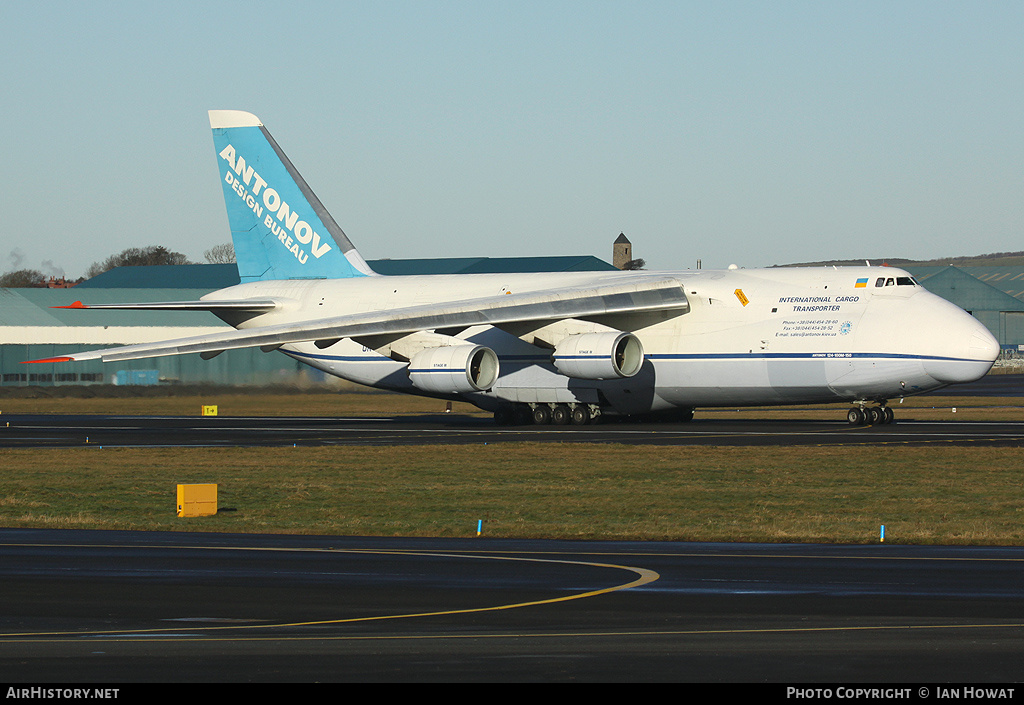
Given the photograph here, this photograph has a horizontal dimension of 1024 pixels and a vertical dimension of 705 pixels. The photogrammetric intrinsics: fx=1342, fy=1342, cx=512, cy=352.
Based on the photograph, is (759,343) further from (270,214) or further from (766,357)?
(270,214)

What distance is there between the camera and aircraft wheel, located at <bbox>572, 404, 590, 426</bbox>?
40469 millimetres

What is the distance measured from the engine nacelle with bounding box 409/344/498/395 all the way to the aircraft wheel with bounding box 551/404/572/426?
2786 millimetres

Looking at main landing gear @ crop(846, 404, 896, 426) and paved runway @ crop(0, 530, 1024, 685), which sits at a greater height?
main landing gear @ crop(846, 404, 896, 426)

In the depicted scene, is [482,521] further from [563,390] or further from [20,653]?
[563,390]

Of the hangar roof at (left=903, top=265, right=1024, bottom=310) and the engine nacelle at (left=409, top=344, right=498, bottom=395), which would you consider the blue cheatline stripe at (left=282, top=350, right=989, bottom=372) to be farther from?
the hangar roof at (left=903, top=265, right=1024, bottom=310)

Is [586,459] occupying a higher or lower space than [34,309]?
lower

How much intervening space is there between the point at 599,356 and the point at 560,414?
4.56 m

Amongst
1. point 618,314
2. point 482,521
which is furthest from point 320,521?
point 618,314

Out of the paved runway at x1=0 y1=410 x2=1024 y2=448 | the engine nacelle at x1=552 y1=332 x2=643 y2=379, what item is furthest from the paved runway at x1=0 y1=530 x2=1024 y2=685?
the engine nacelle at x1=552 y1=332 x2=643 y2=379

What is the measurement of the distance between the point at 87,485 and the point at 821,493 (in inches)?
511

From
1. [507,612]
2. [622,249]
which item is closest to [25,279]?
[622,249]

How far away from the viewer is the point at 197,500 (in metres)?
20.2

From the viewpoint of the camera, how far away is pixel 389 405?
2237 inches

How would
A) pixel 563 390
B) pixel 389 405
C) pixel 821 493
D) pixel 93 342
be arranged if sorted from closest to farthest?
pixel 821 493
pixel 563 390
pixel 389 405
pixel 93 342
